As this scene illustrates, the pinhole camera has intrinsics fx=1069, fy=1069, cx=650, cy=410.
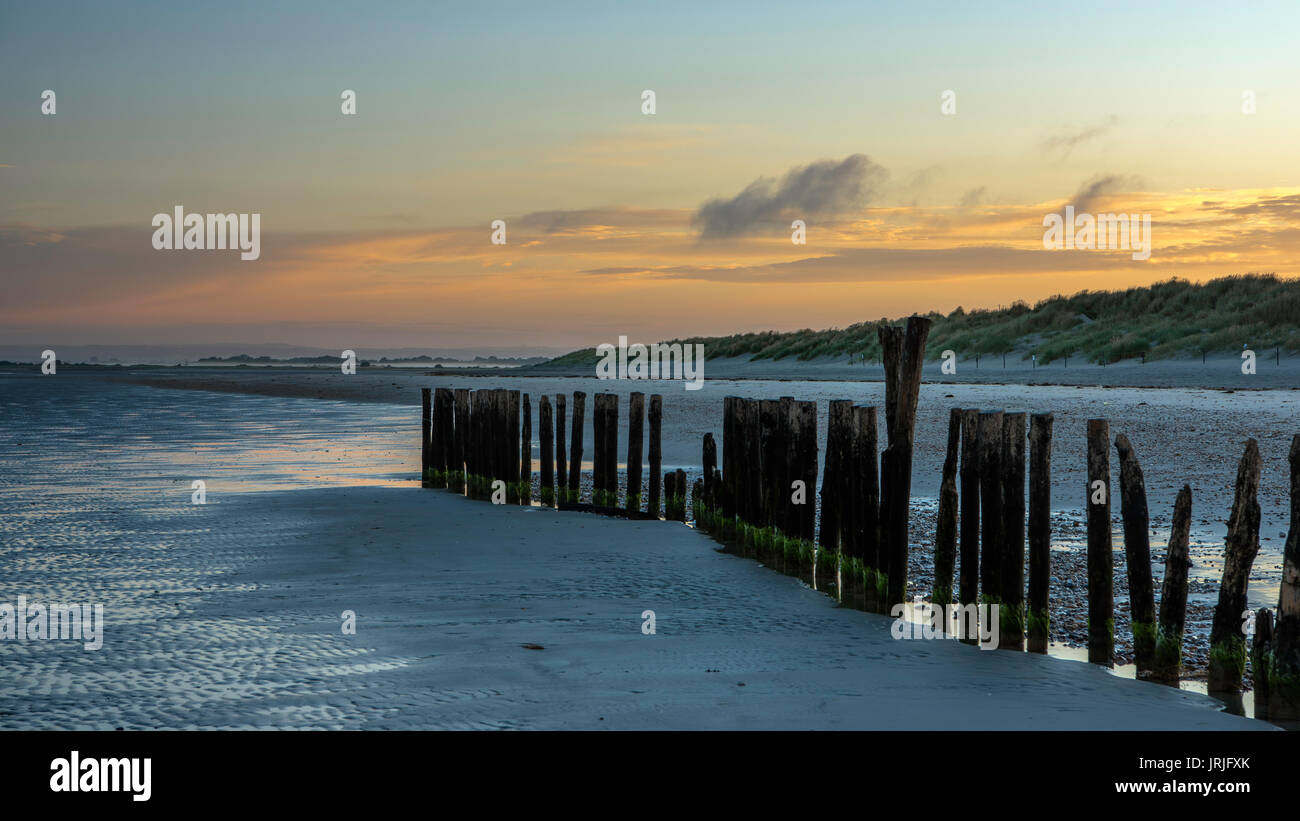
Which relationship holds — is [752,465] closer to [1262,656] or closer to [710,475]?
[710,475]

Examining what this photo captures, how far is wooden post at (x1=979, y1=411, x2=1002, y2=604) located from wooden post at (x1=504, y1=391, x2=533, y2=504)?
876cm

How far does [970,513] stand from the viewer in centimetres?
839

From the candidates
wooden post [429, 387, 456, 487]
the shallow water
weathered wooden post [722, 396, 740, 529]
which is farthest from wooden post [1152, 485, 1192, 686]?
wooden post [429, 387, 456, 487]

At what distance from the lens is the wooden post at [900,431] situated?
899 centimetres

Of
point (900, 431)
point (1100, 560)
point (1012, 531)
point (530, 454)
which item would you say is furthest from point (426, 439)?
point (1100, 560)

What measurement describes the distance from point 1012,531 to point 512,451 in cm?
948

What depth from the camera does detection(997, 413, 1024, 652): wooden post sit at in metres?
7.88

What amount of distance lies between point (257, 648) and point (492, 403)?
9595 millimetres

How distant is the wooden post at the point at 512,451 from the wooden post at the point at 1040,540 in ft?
30.0

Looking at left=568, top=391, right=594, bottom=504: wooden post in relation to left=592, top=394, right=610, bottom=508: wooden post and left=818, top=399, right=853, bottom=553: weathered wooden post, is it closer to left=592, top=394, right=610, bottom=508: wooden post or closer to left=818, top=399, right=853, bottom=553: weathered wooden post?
left=592, top=394, right=610, bottom=508: wooden post

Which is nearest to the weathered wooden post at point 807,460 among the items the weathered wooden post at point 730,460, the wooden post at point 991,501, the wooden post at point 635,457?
the weathered wooden post at point 730,460

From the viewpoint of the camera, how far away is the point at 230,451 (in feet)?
76.1

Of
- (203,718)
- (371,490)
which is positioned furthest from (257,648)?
(371,490)

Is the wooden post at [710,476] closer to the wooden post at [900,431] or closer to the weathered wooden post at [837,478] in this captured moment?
the weathered wooden post at [837,478]
